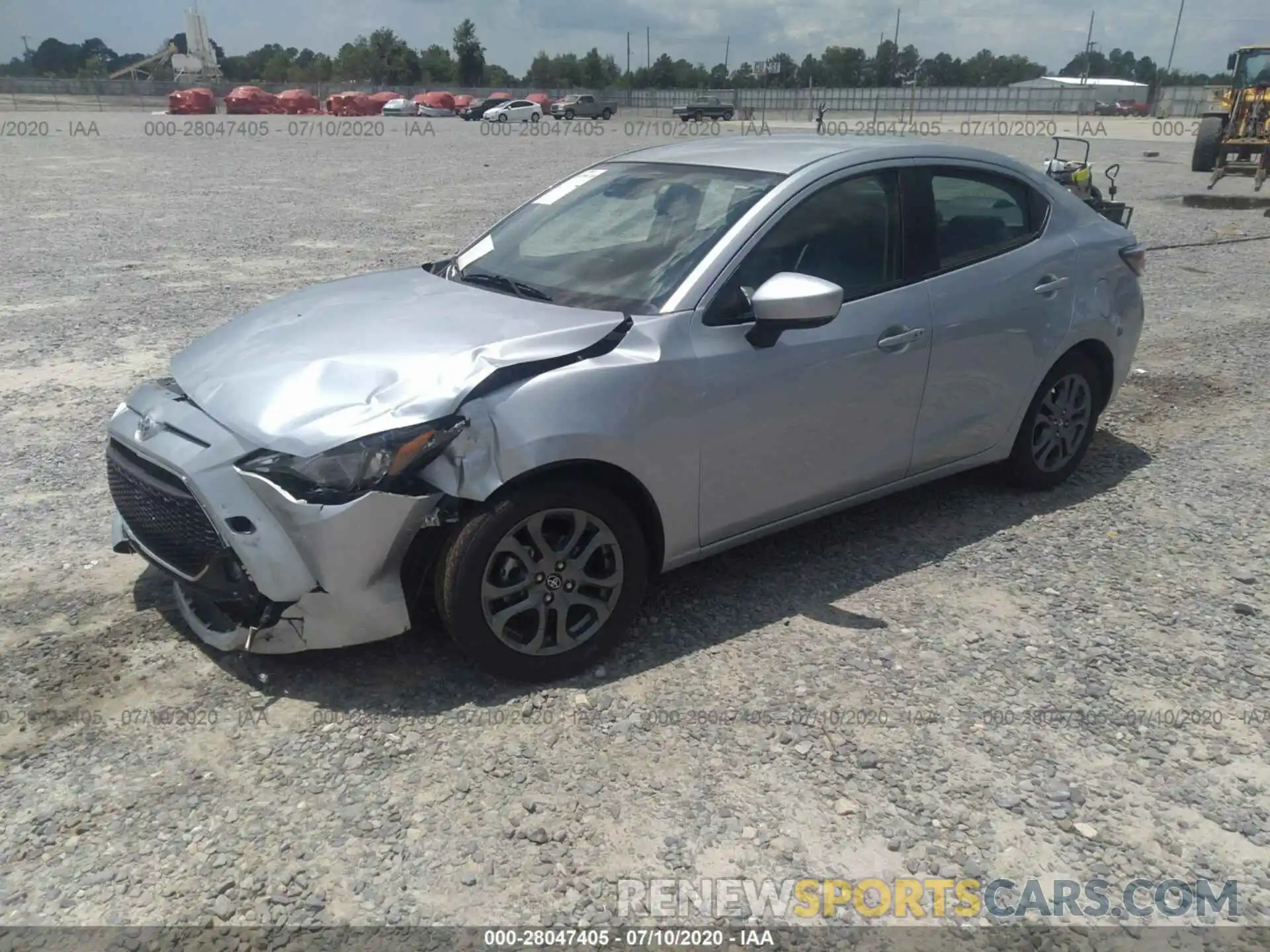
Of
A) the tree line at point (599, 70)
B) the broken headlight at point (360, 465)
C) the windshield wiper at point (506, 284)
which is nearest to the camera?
the broken headlight at point (360, 465)

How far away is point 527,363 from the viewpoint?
316 centimetres

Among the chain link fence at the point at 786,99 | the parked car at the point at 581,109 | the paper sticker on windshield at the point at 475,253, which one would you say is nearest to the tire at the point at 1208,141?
the paper sticker on windshield at the point at 475,253

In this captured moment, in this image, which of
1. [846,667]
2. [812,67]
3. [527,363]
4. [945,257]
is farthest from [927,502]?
[812,67]

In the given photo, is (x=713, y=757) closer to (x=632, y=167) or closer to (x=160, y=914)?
(x=160, y=914)

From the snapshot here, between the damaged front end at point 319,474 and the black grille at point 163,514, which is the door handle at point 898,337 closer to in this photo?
the damaged front end at point 319,474

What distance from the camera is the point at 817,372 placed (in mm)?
3725

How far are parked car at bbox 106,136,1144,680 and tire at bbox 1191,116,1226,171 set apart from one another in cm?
2027

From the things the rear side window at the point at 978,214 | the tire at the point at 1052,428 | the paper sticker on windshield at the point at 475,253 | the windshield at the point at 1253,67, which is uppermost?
the windshield at the point at 1253,67

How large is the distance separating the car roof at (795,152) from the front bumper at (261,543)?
6.93ft

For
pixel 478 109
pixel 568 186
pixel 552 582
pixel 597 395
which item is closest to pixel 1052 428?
pixel 568 186

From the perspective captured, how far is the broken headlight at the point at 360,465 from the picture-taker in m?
2.92

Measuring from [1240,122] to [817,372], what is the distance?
21994 millimetres

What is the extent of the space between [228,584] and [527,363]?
118cm

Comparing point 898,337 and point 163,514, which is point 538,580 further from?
point 898,337
